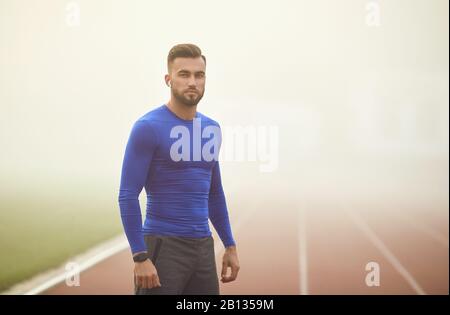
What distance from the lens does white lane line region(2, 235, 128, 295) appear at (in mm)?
8258

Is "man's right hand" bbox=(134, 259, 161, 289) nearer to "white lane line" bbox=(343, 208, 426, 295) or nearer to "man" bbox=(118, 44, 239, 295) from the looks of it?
"man" bbox=(118, 44, 239, 295)

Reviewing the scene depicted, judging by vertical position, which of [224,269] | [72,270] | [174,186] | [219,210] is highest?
[174,186]

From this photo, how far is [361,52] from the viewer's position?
77.2 m

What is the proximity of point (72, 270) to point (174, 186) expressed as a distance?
728 cm

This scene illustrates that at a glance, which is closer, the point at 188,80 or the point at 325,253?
the point at 188,80

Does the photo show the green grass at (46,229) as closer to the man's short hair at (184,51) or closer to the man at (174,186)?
the man at (174,186)

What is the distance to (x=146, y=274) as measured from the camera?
2.52 metres

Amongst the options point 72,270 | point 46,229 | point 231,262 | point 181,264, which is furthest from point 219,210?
point 46,229

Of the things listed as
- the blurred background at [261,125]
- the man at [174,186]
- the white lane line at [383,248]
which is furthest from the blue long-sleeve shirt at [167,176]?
the white lane line at [383,248]

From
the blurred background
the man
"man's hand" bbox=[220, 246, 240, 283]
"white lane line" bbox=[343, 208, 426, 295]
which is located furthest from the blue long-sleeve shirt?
"white lane line" bbox=[343, 208, 426, 295]

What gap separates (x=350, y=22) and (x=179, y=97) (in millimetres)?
85017

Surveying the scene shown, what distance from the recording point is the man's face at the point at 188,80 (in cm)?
260

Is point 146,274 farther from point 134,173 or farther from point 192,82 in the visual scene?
point 192,82
